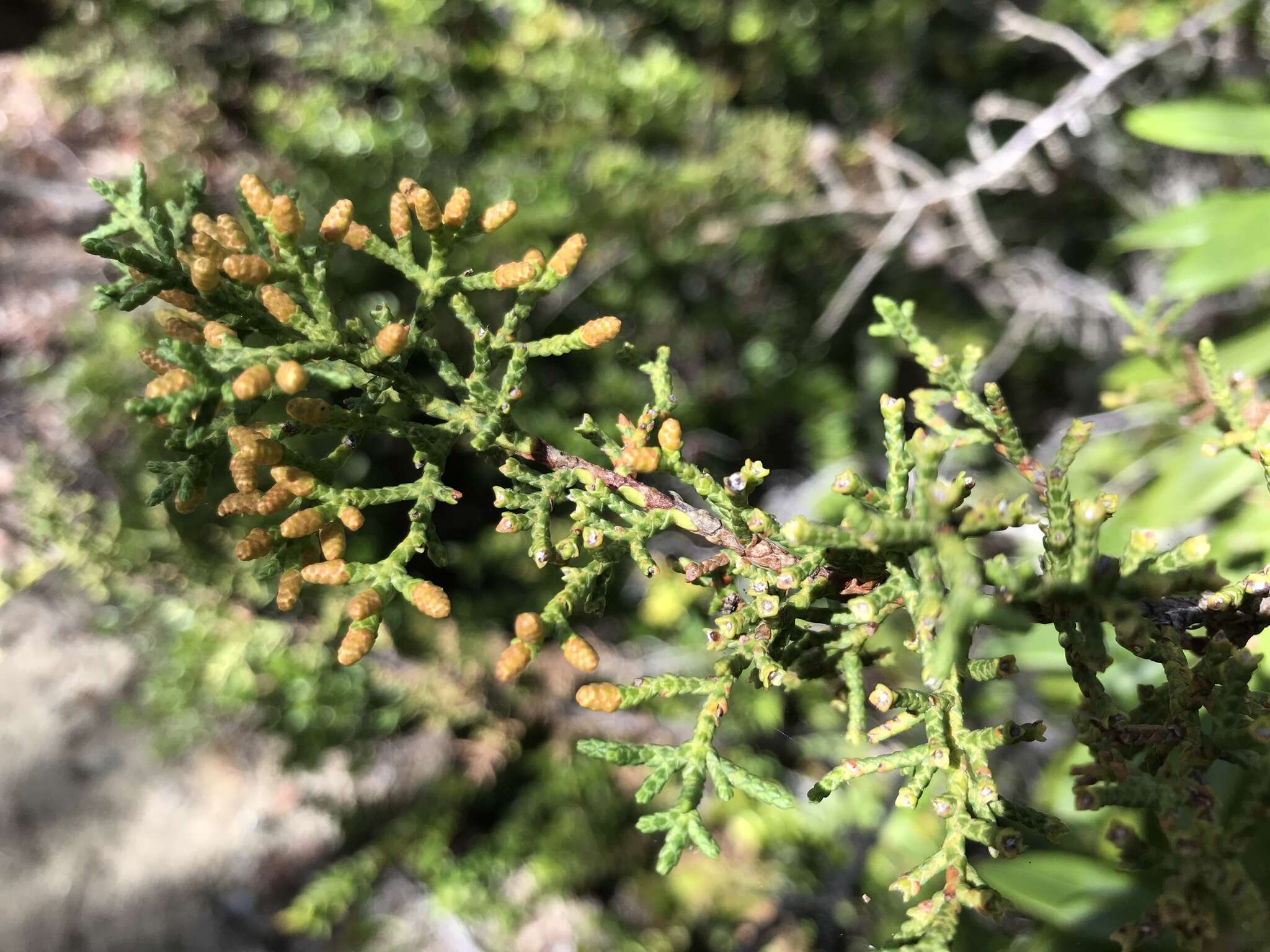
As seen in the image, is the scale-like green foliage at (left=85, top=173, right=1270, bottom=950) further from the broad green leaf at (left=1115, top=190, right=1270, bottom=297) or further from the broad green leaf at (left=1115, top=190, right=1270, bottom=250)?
the broad green leaf at (left=1115, top=190, right=1270, bottom=250)

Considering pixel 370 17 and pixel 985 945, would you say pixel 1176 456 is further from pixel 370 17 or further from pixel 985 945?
pixel 370 17

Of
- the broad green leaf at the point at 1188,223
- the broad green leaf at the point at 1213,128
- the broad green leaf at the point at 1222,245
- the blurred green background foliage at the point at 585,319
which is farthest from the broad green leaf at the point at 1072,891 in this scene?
the broad green leaf at the point at 1213,128

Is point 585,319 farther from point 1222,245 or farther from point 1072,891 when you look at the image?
point 1072,891

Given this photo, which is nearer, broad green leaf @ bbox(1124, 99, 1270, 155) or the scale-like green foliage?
the scale-like green foliage

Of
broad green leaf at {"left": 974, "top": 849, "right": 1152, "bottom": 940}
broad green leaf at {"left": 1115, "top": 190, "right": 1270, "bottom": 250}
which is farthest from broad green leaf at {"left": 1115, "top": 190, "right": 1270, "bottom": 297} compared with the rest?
broad green leaf at {"left": 974, "top": 849, "right": 1152, "bottom": 940}

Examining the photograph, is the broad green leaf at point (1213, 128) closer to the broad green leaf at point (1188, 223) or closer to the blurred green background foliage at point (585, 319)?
the broad green leaf at point (1188, 223)

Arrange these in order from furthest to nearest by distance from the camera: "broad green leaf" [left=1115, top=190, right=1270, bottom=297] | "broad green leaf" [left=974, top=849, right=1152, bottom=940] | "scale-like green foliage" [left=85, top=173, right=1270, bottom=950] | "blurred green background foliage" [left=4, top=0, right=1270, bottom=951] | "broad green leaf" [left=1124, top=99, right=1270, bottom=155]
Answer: "blurred green background foliage" [left=4, top=0, right=1270, bottom=951] < "broad green leaf" [left=1124, top=99, right=1270, bottom=155] < "broad green leaf" [left=1115, top=190, right=1270, bottom=297] < "broad green leaf" [left=974, top=849, right=1152, bottom=940] < "scale-like green foliage" [left=85, top=173, right=1270, bottom=950]
